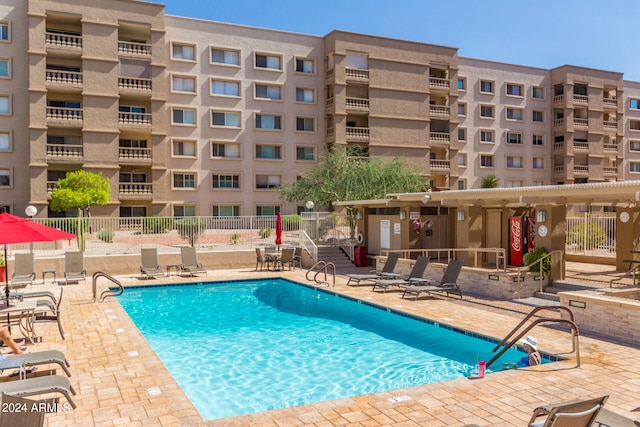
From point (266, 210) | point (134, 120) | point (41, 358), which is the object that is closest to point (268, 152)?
point (266, 210)

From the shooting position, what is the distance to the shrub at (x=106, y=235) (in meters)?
23.5

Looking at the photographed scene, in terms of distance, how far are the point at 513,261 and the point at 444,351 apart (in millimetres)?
9489

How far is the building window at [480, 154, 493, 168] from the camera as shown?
5241cm

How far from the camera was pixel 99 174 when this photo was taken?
115ft

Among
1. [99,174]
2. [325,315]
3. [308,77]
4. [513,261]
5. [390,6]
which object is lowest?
[325,315]

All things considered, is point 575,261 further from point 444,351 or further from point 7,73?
point 7,73

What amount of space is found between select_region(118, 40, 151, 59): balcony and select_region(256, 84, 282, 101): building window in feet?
29.8

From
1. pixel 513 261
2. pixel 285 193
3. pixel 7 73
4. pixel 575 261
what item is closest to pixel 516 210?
pixel 513 261

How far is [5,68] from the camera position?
118 ft

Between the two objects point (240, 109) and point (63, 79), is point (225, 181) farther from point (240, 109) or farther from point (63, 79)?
point (63, 79)

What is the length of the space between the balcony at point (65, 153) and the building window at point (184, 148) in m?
6.82

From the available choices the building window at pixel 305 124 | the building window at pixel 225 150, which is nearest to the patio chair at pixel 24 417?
the building window at pixel 225 150

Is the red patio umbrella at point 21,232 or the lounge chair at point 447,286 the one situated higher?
the red patio umbrella at point 21,232

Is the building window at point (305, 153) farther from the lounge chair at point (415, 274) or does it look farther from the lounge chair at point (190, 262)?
the lounge chair at point (415, 274)
